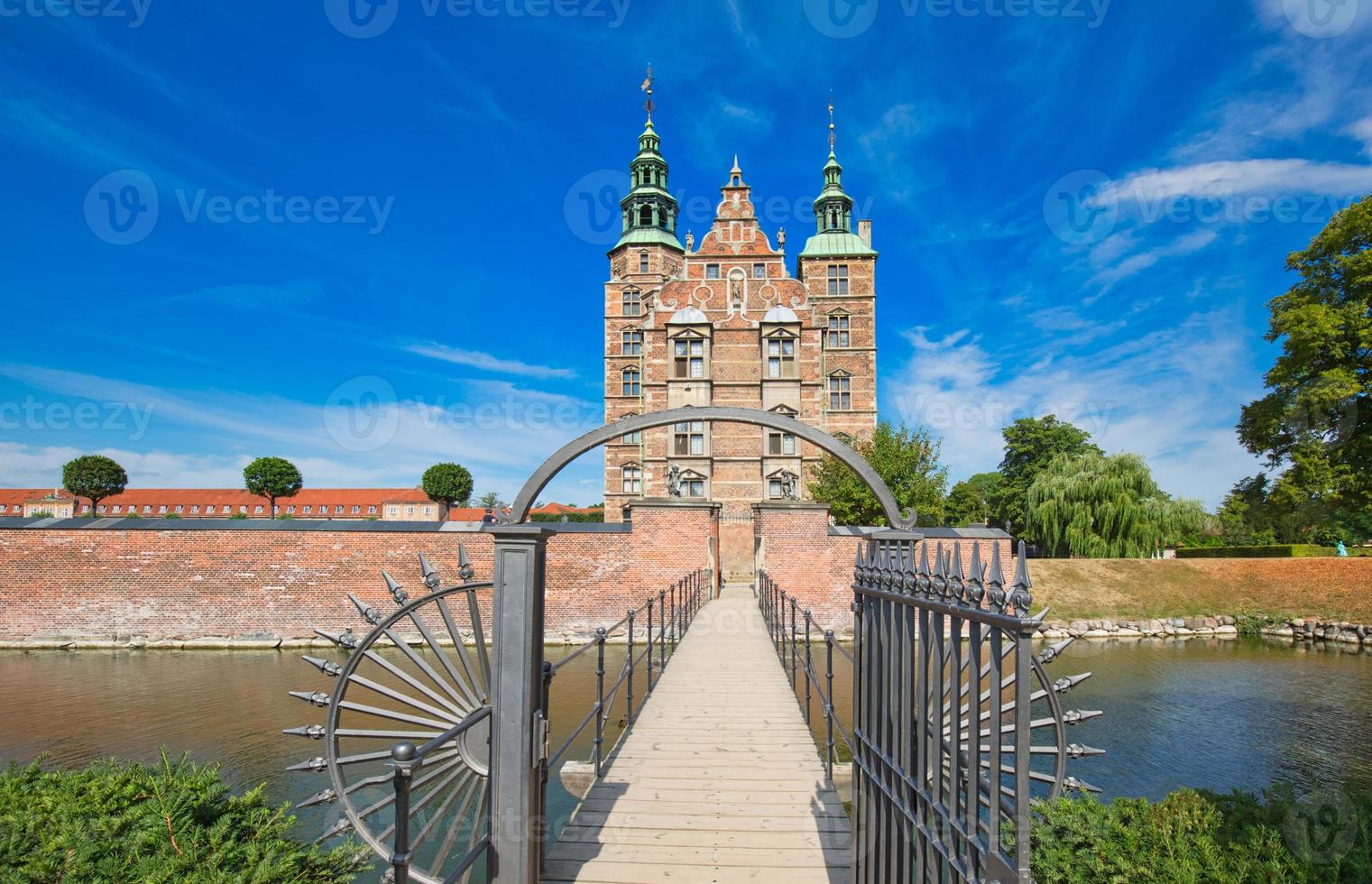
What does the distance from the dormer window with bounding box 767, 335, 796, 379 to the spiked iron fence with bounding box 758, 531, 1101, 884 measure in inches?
844

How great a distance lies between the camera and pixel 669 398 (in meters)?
24.5

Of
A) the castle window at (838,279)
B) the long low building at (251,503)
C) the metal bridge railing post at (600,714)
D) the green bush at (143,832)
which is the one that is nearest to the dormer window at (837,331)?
the castle window at (838,279)

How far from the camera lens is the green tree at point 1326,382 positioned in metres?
15.5

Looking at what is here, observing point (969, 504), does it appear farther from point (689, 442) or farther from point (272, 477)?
point (272, 477)

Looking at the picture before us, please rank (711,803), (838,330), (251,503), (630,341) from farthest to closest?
(251,503) < (630,341) < (838,330) < (711,803)

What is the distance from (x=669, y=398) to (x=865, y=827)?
21663mm

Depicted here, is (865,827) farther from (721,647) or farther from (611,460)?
(611,460)

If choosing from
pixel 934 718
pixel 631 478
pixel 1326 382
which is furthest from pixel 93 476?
pixel 1326 382

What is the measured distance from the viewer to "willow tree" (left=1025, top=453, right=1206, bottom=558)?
2447cm

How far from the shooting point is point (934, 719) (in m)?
2.52

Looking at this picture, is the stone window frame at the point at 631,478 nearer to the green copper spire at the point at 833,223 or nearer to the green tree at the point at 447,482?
the green copper spire at the point at 833,223

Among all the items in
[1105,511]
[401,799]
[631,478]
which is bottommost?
[401,799]

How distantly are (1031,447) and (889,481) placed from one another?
22004 millimetres

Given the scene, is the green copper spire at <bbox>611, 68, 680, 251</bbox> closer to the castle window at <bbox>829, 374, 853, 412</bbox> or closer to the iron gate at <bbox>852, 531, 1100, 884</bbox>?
the castle window at <bbox>829, 374, 853, 412</bbox>
